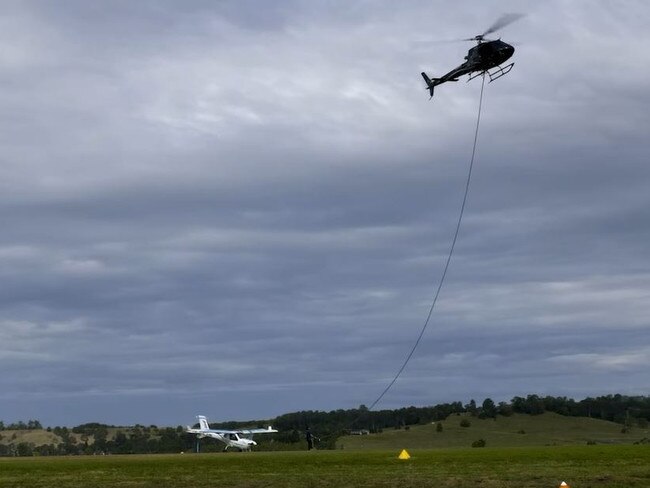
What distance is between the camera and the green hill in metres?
141

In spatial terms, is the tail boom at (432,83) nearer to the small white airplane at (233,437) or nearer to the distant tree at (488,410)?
the small white airplane at (233,437)

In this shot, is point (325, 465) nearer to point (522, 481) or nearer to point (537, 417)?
point (522, 481)

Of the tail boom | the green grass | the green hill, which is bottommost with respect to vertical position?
the green grass

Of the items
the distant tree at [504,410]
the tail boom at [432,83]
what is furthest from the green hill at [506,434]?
the tail boom at [432,83]

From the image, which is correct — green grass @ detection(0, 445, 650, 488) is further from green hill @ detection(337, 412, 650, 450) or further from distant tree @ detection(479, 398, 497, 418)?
distant tree @ detection(479, 398, 497, 418)

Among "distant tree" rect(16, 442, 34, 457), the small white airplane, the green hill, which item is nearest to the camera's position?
the small white airplane

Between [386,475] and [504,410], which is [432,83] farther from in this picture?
[504,410]

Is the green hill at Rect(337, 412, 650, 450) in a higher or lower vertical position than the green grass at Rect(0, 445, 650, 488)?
higher

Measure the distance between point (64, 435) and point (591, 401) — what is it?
99.9 m

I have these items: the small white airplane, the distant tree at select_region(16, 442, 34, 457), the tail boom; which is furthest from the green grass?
the distant tree at select_region(16, 442, 34, 457)

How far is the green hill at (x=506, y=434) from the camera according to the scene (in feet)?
→ 462

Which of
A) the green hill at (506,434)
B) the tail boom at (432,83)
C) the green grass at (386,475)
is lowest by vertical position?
the green grass at (386,475)

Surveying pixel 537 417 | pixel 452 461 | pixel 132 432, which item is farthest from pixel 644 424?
pixel 452 461

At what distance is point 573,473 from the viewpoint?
5228 centimetres
